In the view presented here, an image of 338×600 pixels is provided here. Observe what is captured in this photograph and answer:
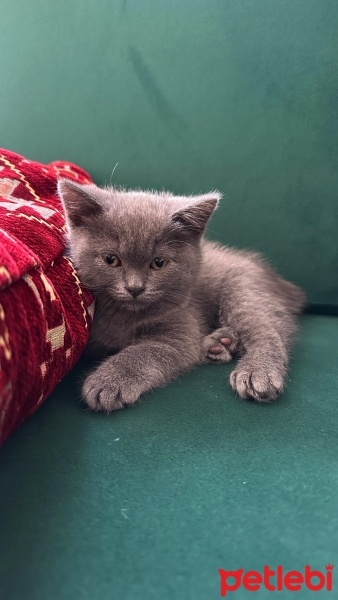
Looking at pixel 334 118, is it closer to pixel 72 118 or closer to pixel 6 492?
pixel 72 118

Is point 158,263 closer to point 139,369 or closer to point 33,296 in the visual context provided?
point 139,369

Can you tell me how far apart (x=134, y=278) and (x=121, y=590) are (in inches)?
23.7

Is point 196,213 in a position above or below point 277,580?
above

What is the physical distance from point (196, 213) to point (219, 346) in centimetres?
33

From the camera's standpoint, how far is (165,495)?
63cm

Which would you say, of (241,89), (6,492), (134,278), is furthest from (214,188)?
(6,492)

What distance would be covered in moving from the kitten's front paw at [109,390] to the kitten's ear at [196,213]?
371 millimetres

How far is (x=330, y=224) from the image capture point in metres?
1.35

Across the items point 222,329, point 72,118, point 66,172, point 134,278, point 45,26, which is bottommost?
point 222,329

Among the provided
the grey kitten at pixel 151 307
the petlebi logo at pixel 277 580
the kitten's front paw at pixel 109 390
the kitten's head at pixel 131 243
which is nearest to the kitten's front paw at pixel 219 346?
the grey kitten at pixel 151 307

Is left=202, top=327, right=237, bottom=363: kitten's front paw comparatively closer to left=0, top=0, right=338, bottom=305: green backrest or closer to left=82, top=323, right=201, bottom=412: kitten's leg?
left=82, top=323, right=201, bottom=412: kitten's leg

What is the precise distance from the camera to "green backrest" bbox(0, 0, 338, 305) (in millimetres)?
1315

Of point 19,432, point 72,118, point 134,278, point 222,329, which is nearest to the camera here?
point 19,432

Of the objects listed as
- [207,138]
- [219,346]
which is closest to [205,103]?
[207,138]
